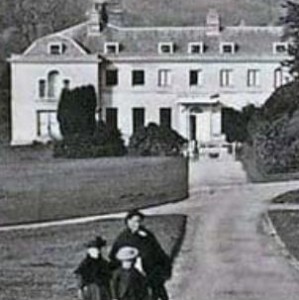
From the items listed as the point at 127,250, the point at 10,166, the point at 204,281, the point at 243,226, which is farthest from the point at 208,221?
the point at 10,166

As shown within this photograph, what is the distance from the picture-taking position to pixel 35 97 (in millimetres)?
73812

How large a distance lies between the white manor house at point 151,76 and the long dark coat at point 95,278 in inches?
2320

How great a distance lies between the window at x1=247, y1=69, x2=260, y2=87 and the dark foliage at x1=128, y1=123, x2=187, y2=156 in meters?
17.7

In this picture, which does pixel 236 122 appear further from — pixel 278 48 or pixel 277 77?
pixel 278 48

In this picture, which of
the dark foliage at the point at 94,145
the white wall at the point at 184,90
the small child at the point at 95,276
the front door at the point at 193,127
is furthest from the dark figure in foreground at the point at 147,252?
the white wall at the point at 184,90

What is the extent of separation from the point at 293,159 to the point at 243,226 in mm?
16755

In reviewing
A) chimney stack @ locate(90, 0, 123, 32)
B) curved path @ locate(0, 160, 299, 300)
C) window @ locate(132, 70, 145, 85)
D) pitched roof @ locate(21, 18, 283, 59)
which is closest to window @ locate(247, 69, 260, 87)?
pitched roof @ locate(21, 18, 283, 59)

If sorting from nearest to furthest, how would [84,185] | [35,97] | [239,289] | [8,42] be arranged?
[239,289] → [84,185] → [35,97] → [8,42]

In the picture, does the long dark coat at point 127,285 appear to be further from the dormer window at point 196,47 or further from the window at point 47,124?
the dormer window at point 196,47

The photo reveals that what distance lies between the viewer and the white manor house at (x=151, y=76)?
72812 mm

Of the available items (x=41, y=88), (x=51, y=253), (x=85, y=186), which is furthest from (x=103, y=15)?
(x=51, y=253)

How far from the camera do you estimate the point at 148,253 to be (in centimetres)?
1333

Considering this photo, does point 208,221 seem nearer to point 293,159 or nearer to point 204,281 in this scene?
point 204,281

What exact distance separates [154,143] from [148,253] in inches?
1640
